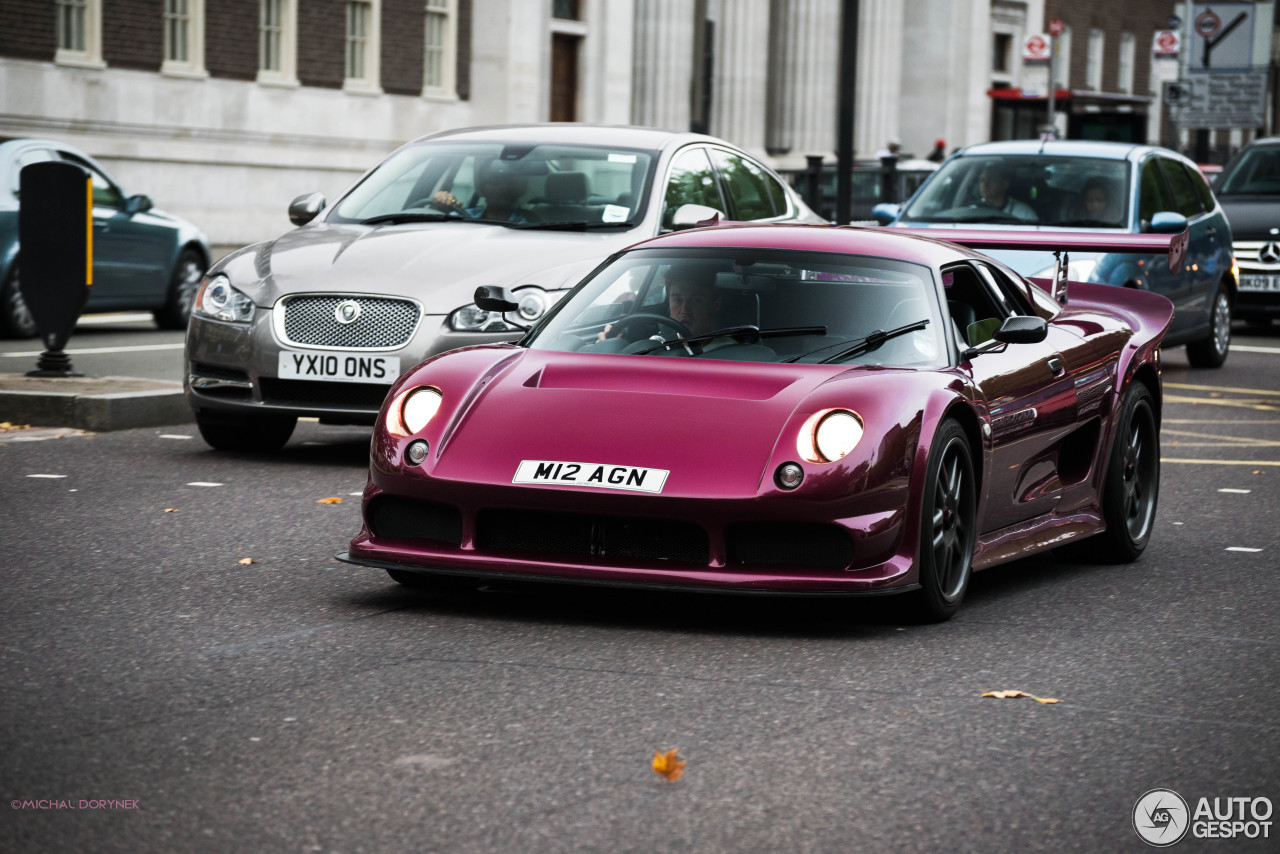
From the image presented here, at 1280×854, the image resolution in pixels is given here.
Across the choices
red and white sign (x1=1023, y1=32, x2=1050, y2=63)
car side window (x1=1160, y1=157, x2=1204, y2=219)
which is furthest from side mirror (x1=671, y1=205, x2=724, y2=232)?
red and white sign (x1=1023, y1=32, x2=1050, y2=63)

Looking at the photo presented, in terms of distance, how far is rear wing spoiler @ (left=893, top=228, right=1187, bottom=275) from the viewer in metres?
12.0

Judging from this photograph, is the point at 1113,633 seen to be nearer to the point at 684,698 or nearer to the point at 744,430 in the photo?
the point at 744,430

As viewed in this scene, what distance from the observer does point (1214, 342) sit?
16.8m

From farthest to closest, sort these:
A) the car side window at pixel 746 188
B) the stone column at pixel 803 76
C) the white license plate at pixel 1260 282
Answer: the stone column at pixel 803 76
the white license plate at pixel 1260 282
the car side window at pixel 746 188

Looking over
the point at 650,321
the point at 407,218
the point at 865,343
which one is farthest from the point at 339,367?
the point at 865,343

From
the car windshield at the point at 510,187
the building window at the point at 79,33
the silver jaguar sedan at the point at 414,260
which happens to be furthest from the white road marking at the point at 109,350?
the building window at the point at 79,33

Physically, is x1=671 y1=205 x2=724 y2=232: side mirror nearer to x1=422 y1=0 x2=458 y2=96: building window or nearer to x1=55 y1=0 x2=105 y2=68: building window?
x1=55 y1=0 x2=105 y2=68: building window

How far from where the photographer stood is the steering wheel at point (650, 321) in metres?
6.81

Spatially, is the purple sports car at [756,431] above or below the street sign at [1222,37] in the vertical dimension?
below

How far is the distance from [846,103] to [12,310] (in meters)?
6.70

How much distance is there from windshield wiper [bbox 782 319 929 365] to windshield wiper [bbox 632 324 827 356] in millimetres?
100

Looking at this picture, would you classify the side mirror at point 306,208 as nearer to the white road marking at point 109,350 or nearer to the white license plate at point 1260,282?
the white road marking at point 109,350

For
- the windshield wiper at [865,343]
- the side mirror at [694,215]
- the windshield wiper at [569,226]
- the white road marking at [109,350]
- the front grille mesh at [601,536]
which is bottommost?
the white road marking at [109,350]

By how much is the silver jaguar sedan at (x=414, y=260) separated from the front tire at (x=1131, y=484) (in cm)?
268
